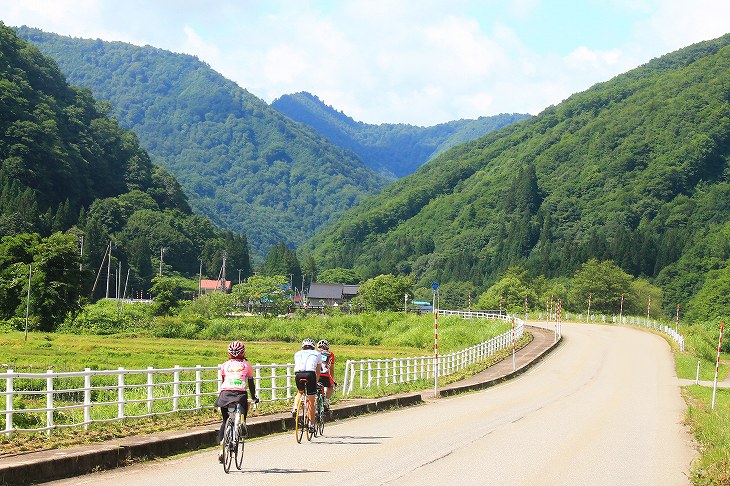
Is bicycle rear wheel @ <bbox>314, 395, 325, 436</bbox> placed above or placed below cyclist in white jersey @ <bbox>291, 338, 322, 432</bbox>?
below

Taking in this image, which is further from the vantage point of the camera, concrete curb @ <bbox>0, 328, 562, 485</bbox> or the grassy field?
the grassy field

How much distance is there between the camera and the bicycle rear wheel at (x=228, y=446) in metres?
11.5

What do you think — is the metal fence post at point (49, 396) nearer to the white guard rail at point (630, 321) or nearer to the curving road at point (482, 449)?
the curving road at point (482, 449)

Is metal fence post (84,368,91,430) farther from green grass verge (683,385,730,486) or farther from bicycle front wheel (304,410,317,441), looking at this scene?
green grass verge (683,385,730,486)

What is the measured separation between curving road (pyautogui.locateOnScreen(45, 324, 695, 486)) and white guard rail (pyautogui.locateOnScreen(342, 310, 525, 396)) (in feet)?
7.97

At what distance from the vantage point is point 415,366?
3198 cm

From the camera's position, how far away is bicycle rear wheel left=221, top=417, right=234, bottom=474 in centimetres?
1150

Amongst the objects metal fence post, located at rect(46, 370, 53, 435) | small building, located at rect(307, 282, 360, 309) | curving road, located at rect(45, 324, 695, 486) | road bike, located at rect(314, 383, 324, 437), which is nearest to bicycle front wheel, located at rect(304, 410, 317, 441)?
curving road, located at rect(45, 324, 695, 486)

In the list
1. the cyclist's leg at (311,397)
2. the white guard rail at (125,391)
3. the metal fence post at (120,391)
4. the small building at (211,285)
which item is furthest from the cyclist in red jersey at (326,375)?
the small building at (211,285)

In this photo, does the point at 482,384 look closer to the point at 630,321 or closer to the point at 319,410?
the point at 319,410

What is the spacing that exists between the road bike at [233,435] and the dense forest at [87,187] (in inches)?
3602

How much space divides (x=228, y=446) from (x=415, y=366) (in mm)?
20698

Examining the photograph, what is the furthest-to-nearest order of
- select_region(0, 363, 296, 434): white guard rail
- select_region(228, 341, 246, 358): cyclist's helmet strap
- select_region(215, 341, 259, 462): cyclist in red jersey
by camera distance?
select_region(228, 341, 246, 358): cyclist's helmet strap < select_region(0, 363, 296, 434): white guard rail < select_region(215, 341, 259, 462): cyclist in red jersey

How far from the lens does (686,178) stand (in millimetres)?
179125
